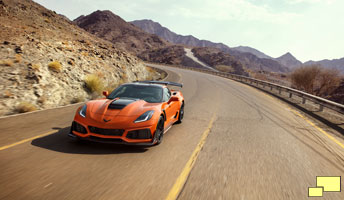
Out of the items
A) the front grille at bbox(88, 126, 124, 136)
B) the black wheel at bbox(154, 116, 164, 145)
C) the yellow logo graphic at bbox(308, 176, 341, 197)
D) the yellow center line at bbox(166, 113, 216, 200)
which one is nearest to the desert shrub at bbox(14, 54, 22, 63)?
the front grille at bbox(88, 126, 124, 136)

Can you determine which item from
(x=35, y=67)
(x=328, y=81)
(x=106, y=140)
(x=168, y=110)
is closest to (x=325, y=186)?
(x=168, y=110)

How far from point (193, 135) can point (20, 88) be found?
718cm

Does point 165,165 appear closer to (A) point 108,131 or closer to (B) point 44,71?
(A) point 108,131

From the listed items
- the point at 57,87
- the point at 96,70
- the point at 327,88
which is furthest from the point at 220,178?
the point at 327,88

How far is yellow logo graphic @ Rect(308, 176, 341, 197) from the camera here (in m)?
3.71

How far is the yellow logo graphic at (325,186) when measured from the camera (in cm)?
371

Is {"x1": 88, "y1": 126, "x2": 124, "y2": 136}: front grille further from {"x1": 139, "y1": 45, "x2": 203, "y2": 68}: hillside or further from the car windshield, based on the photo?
{"x1": 139, "y1": 45, "x2": 203, "y2": 68}: hillside

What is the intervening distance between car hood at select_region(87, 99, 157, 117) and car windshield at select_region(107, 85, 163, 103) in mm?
532

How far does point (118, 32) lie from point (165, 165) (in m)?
151

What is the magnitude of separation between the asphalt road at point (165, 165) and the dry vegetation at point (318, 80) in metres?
43.1

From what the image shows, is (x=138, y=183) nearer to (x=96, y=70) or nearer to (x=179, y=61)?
(x=96, y=70)

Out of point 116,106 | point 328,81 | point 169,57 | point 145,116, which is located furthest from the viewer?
point 169,57

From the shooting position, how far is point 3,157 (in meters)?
4.02

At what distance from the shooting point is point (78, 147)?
4.73 metres
